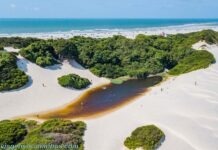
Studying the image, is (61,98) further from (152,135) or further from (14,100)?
(152,135)

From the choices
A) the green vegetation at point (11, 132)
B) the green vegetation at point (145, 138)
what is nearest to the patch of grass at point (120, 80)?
the green vegetation at point (145, 138)

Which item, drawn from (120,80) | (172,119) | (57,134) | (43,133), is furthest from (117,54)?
(57,134)

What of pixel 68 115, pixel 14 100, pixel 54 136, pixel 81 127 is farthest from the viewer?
pixel 14 100

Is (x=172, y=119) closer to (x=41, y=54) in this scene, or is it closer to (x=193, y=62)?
(x=41, y=54)

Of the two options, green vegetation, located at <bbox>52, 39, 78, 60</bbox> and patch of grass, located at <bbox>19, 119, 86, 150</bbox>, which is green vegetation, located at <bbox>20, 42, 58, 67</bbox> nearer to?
green vegetation, located at <bbox>52, 39, 78, 60</bbox>

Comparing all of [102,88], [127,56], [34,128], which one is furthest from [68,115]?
[127,56]

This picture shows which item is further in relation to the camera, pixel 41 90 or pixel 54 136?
pixel 41 90
